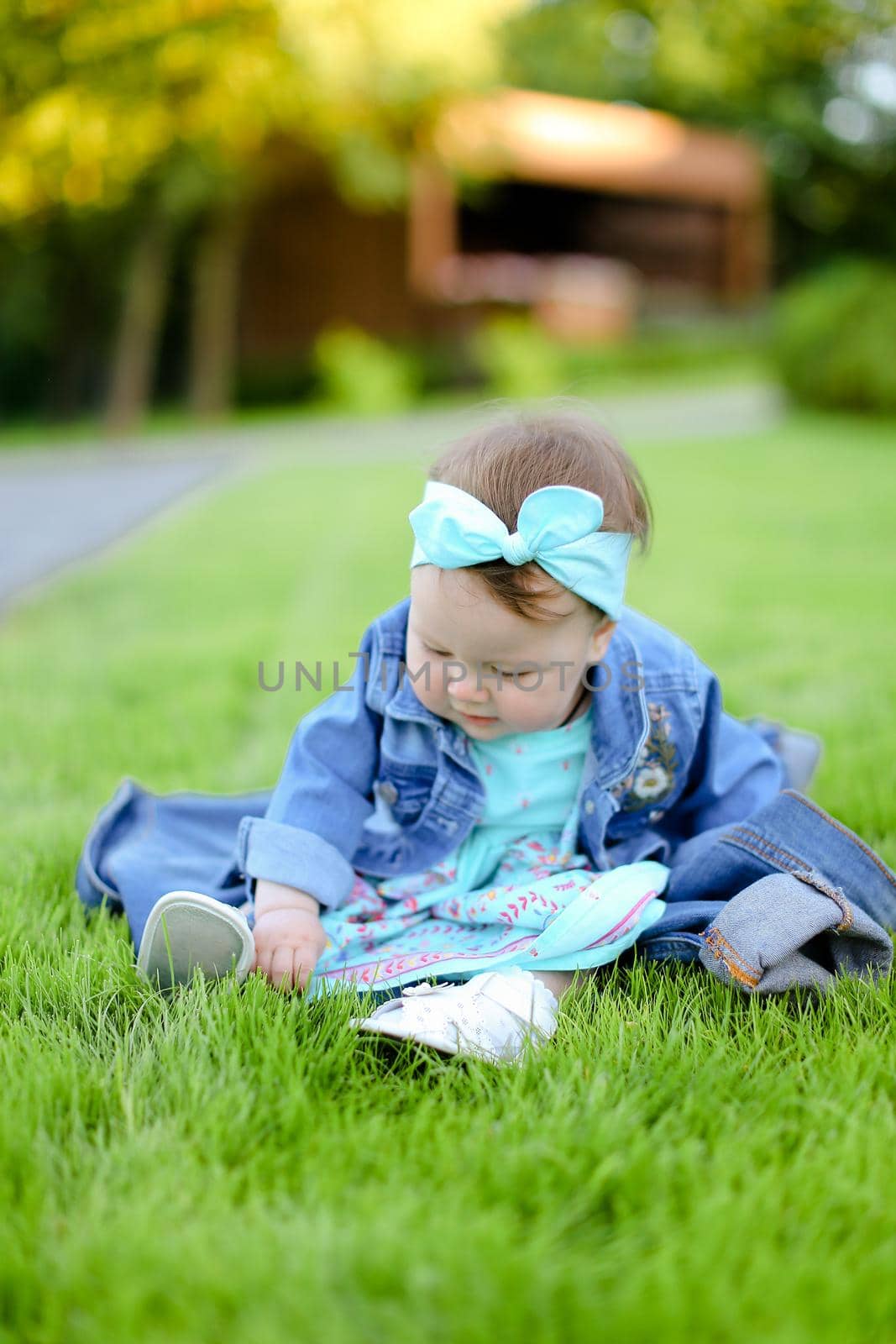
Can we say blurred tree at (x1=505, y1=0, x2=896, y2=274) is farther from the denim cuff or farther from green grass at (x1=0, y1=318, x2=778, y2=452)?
the denim cuff

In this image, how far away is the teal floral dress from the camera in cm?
170

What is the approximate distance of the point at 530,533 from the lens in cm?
164

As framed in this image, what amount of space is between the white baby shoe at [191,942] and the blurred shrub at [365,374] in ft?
50.1

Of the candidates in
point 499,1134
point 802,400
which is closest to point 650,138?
point 802,400

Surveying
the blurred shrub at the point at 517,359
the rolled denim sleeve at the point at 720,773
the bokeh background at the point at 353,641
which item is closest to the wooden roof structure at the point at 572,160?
the bokeh background at the point at 353,641

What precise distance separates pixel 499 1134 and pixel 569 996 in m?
0.38

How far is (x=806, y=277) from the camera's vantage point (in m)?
26.5

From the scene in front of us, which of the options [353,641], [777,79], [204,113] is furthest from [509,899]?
[777,79]

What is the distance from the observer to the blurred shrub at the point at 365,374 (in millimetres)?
16484

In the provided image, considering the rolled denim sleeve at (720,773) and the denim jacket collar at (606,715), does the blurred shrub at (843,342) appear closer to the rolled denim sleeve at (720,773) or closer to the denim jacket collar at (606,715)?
the rolled denim sleeve at (720,773)

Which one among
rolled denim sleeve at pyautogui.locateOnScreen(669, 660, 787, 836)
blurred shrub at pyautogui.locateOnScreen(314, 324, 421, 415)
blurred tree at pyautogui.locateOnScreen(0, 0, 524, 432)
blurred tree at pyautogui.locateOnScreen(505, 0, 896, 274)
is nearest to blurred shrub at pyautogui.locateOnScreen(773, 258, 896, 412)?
blurred tree at pyautogui.locateOnScreen(0, 0, 524, 432)

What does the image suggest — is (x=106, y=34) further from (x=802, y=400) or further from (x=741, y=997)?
(x=802, y=400)

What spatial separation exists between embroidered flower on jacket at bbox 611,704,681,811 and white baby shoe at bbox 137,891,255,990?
2.17 ft

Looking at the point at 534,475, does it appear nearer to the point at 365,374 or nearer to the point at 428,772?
the point at 428,772
